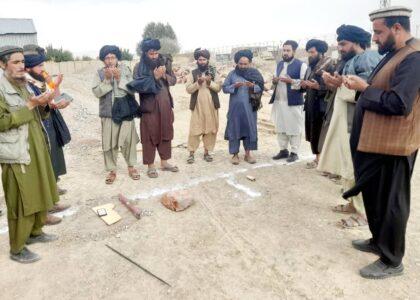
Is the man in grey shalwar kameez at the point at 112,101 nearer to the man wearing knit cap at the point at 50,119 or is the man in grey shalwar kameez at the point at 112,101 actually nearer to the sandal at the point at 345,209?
the man wearing knit cap at the point at 50,119

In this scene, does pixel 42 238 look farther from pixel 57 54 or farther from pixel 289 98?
pixel 57 54

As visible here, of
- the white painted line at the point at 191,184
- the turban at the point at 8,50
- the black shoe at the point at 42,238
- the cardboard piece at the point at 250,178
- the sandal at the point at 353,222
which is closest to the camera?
the turban at the point at 8,50

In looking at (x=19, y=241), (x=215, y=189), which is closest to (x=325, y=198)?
(x=215, y=189)

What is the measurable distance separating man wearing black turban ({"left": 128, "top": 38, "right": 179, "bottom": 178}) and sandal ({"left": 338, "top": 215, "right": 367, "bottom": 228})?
2753mm

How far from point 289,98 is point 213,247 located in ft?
11.1

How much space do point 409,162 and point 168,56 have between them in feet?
13.0

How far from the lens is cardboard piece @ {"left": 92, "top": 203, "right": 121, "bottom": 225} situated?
4108mm

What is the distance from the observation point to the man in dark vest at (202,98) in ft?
19.6

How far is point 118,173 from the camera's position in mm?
5762

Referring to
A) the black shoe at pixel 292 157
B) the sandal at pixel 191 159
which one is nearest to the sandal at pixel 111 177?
the sandal at pixel 191 159

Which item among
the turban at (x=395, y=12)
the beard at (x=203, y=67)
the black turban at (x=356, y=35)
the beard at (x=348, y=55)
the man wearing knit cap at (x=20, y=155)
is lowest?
the man wearing knit cap at (x=20, y=155)

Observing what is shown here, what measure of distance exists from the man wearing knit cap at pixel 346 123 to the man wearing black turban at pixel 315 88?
1028mm

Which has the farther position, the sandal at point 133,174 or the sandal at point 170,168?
the sandal at point 170,168

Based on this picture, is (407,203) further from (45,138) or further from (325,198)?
(45,138)
